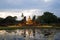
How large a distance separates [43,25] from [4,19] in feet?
18.1

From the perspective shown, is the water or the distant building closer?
the water

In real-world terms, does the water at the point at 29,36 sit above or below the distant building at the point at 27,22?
below

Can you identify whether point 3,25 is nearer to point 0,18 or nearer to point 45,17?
point 0,18

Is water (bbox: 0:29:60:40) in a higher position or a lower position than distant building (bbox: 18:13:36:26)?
lower

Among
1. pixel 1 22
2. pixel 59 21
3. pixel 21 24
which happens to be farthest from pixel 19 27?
pixel 59 21

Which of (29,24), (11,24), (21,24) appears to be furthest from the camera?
(29,24)

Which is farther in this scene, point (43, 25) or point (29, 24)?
point (29, 24)

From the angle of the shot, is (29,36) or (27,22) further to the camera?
(27,22)

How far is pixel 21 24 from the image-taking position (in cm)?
3325

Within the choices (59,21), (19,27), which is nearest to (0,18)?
(19,27)

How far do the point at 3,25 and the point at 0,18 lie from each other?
105cm

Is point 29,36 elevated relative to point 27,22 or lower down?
lower down

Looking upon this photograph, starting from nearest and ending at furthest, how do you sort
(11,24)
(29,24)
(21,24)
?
1. (11,24)
2. (21,24)
3. (29,24)

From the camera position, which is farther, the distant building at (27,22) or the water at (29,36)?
the distant building at (27,22)
